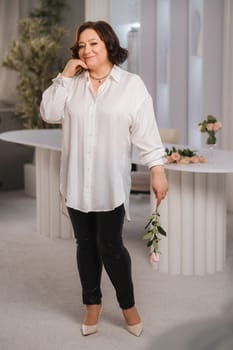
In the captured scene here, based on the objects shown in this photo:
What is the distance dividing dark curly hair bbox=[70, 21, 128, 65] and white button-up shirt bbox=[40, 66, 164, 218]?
0.05 metres

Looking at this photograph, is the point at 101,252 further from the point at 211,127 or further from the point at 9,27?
the point at 9,27

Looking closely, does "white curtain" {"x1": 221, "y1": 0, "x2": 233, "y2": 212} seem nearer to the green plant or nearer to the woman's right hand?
the green plant

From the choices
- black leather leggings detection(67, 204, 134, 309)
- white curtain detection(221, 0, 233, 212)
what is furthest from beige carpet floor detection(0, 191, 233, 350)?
white curtain detection(221, 0, 233, 212)

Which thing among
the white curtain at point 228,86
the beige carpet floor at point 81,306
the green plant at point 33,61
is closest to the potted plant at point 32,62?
the green plant at point 33,61

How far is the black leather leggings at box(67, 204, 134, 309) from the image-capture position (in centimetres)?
292

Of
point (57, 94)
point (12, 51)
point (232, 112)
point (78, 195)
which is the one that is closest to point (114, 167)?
point (78, 195)

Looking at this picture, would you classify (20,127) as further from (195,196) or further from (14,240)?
(195,196)

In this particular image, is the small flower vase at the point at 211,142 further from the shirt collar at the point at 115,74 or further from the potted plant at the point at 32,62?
the potted plant at the point at 32,62

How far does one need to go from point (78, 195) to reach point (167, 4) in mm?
4303

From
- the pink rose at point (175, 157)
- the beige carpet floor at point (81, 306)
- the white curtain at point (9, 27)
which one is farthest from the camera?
the white curtain at point (9, 27)

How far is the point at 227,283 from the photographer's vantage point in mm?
3908

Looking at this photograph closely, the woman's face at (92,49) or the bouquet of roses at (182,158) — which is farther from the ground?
the woman's face at (92,49)

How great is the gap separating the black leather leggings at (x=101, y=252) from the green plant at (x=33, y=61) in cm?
397

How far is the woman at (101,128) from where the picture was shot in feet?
9.22
